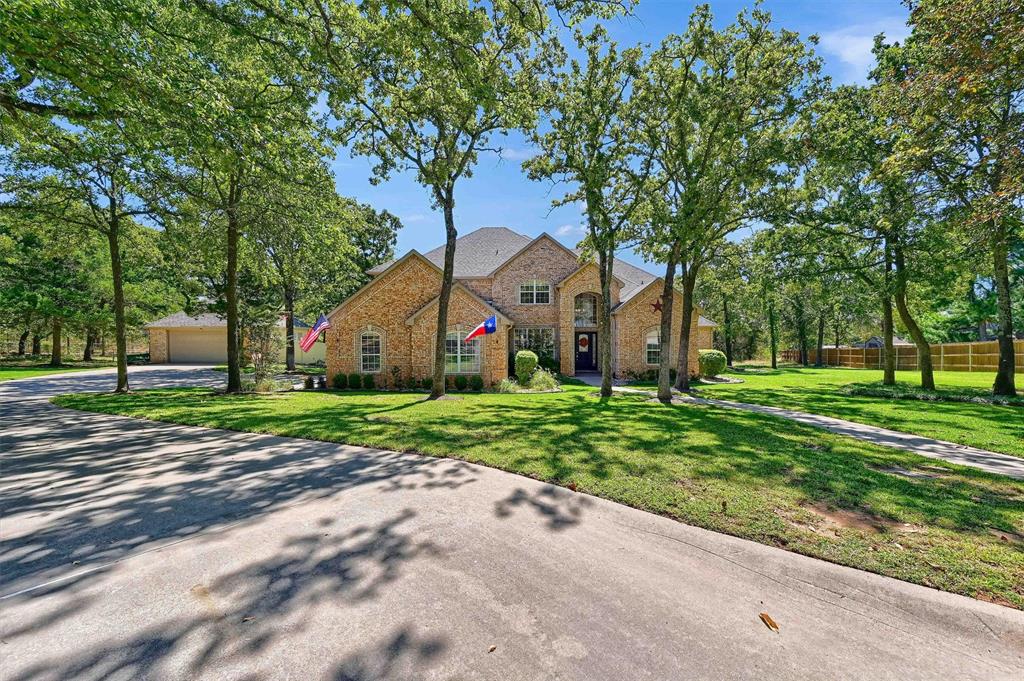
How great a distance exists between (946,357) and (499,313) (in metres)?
32.9

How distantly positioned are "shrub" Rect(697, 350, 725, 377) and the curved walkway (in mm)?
10741

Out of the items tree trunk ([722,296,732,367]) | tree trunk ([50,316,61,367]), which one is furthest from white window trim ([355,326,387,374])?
tree trunk ([722,296,732,367])

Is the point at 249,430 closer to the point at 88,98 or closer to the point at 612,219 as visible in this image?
the point at 88,98

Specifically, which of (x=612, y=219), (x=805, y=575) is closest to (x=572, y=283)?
(x=612, y=219)

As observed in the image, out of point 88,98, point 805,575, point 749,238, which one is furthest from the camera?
point 749,238

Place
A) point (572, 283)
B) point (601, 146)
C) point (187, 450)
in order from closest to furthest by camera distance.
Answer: point (187, 450)
point (601, 146)
point (572, 283)

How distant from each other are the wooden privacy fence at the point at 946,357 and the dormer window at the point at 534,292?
1014 inches

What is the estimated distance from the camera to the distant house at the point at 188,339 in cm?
3481

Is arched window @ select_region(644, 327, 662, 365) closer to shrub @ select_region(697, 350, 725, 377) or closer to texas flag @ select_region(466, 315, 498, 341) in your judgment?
shrub @ select_region(697, 350, 725, 377)

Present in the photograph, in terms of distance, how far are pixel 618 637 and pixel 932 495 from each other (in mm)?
4709

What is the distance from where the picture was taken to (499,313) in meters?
18.3

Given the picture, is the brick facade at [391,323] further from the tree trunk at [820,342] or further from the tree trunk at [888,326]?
the tree trunk at [820,342]

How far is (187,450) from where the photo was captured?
6805mm

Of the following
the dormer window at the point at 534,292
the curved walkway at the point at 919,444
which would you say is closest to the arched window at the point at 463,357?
the dormer window at the point at 534,292
